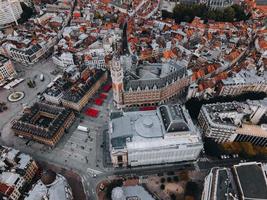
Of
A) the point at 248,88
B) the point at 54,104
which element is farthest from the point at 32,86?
the point at 248,88

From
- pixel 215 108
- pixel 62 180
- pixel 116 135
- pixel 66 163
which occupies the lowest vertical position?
pixel 66 163

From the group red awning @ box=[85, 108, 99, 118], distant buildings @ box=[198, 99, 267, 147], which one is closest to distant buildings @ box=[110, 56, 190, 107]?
red awning @ box=[85, 108, 99, 118]

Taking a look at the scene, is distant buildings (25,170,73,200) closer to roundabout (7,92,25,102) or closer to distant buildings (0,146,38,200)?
distant buildings (0,146,38,200)

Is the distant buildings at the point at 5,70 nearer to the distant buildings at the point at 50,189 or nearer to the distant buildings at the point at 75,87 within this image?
the distant buildings at the point at 75,87

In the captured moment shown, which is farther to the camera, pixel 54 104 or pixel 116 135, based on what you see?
pixel 54 104

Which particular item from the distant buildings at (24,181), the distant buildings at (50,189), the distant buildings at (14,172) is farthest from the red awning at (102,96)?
the distant buildings at (50,189)

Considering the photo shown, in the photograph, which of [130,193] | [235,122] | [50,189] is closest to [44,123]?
[50,189]

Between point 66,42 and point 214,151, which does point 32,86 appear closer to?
point 66,42
